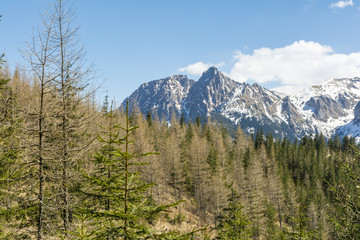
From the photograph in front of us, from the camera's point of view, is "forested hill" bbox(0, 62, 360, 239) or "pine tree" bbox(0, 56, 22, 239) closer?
"forested hill" bbox(0, 62, 360, 239)

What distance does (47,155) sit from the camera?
7152 mm

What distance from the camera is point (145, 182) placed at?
47.4 feet

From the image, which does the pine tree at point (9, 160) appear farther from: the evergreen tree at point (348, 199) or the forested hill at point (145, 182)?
the evergreen tree at point (348, 199)

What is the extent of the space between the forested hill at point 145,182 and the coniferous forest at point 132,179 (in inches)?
2.9

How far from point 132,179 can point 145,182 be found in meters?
10.9

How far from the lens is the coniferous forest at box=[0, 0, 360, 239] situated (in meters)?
4.53

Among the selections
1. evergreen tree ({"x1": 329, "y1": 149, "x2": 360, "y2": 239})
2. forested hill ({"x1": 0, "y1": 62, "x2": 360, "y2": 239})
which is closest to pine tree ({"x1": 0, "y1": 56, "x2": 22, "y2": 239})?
forested hill ({"x1": 0, "y1": 62, "x2": 360, "y2": 239})

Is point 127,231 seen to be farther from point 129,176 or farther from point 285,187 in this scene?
point 285,187

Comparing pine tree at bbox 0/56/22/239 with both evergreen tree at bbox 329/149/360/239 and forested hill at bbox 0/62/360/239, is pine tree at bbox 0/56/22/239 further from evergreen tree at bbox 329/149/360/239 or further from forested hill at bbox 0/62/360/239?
evergreen tree at bbox 329/149/360/239

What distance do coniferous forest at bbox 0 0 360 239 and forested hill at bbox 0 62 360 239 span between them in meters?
0.07

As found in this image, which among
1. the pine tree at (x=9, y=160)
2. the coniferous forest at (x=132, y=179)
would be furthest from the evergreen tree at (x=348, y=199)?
the pine tree at (x=9, y=160)

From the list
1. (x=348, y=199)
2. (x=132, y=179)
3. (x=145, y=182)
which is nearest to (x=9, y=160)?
(x=132, y=179)

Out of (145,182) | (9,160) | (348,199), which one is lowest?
(145,182)

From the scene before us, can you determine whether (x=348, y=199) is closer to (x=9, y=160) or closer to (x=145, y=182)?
(x=9, y=160)
